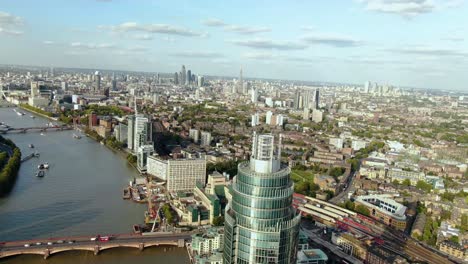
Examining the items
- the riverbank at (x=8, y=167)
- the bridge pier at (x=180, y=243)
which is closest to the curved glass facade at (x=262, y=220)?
the bridge pier at (x=180, y=243)

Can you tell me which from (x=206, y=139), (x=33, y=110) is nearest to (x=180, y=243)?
(x=206, y=139)

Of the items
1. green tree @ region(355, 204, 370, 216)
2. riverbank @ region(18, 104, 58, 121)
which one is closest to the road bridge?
riverbank @ region(18, 104, 58, 121)

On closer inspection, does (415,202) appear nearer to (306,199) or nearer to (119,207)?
(306,199)

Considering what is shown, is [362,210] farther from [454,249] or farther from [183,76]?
[183,76]

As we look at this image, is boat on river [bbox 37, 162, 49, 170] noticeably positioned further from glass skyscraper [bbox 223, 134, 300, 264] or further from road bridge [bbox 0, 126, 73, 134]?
glass skyscraper [bbox 223, 134, 300, 264]

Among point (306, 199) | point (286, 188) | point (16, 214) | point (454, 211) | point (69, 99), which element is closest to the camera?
point (286, 188)

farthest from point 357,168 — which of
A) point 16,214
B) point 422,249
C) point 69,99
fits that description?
point 69,99

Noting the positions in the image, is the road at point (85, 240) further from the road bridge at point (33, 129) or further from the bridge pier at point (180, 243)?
the road bridge at point (33, 129)
